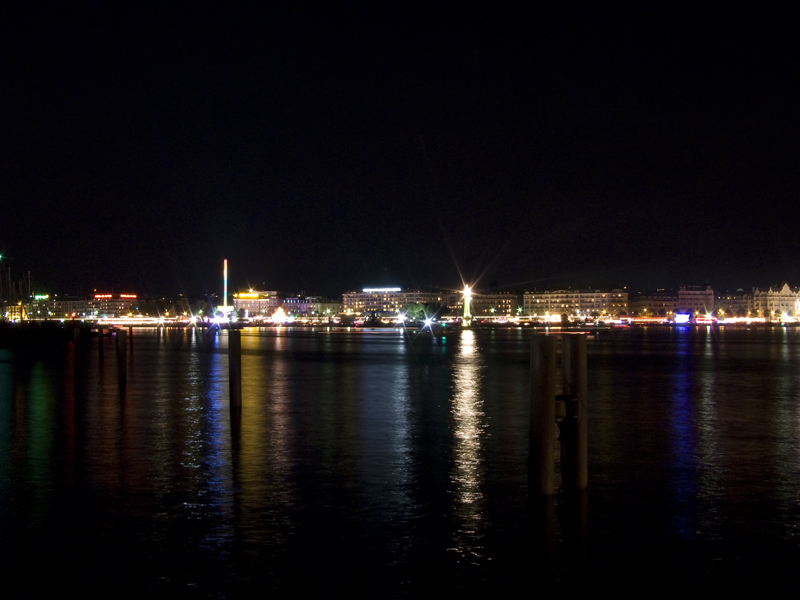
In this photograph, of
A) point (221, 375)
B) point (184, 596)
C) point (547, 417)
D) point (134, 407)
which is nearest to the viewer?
point (184, 596)

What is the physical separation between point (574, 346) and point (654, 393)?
17.7 metres

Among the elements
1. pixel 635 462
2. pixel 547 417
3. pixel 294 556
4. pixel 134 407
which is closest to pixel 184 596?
pixel 294 556

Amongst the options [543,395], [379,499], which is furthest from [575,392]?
[379,499]

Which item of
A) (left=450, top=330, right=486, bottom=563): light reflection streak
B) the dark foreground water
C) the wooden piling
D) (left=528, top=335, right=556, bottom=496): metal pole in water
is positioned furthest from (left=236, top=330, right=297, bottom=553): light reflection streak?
the wooden piling

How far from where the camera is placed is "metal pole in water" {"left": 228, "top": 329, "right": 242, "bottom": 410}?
734 inches

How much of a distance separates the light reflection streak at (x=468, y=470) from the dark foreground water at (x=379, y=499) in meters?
0.05

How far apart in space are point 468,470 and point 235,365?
796cm

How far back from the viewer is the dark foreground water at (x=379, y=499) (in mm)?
8422

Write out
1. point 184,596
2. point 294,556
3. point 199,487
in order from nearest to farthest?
1. point 184,596
2. point 294,556
3. point 199,487

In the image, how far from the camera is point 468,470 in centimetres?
1367

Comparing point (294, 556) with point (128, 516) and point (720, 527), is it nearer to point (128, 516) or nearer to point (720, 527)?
point (128, 516)

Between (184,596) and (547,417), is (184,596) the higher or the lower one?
the lower one

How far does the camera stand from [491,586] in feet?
26.4

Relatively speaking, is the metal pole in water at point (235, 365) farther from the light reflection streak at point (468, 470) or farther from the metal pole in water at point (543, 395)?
the metal pole in water at point (543, 395)
